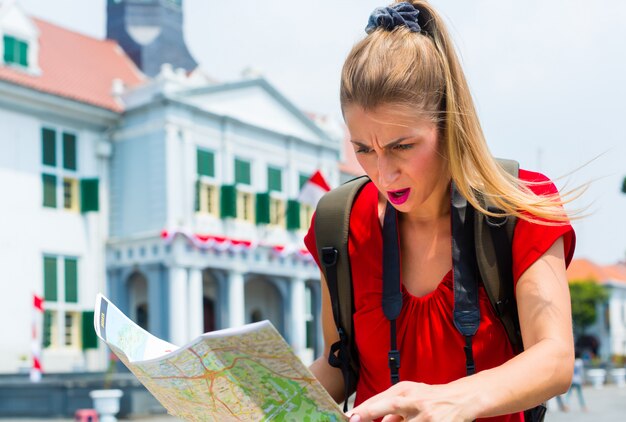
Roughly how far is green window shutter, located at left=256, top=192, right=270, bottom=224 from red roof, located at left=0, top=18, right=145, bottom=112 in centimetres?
401

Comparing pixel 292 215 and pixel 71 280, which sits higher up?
pixel 292 215

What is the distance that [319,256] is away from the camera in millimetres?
1643

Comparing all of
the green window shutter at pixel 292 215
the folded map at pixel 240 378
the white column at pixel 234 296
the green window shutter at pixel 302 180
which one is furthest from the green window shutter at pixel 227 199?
the folded map at pixel 240 378

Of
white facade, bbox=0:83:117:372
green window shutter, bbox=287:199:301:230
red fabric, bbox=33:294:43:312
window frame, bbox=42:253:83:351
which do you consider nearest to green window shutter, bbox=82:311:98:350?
window frame, bbox=42:253:83:351

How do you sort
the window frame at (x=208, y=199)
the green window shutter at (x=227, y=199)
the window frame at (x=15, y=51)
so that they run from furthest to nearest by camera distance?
the green window shutter at (x=227, y=199) < the window frame at (x=208, y=199) < the window frame at (x=15, y=51)

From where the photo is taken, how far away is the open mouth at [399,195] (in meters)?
1.45

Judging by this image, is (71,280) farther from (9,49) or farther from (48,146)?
(9,49)

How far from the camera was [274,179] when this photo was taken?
22.9 metres

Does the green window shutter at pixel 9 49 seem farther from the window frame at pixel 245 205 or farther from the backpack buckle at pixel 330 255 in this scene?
the backpack buckle at pixel 330 255

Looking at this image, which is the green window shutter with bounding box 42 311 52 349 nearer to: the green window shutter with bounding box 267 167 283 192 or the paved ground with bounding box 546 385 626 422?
the green window shutter with bounding box 267 167 283 192

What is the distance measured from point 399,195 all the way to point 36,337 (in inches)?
703

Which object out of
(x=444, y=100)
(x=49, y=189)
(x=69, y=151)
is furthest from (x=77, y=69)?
(x=444, y=100)

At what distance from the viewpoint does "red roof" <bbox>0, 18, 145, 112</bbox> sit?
63.3 ft

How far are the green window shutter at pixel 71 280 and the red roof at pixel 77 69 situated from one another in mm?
3598
